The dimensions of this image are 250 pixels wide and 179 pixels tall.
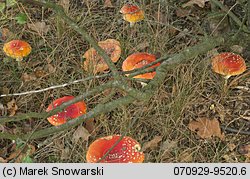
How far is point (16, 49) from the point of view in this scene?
2486mm

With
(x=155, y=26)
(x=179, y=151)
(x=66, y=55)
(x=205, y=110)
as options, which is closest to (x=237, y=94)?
(x=205, y=110)

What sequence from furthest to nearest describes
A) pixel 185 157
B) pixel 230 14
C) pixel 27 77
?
pixel 27 77 → pixel 230 14 → pixel 185 157

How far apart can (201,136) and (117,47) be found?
28.9 inches

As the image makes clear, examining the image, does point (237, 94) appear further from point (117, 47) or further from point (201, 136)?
point (117, 47)

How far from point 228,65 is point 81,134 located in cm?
86

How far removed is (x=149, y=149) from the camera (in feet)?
7.36

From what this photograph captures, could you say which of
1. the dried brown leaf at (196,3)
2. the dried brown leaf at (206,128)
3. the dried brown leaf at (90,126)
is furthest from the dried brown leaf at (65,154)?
the dried brown leaf at (196,3)

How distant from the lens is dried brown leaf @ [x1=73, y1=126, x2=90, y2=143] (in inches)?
87.9

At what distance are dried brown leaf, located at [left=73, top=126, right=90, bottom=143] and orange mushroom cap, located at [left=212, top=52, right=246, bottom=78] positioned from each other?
772 millimetres

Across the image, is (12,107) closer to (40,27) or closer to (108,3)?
(40,27)

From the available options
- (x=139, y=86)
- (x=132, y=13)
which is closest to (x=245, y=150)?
(x=139, y=86)

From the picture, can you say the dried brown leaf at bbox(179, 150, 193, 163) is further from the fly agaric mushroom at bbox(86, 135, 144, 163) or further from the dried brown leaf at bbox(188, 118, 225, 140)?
the fly agaric mushroom at bbox(86, 135, 144, 163)

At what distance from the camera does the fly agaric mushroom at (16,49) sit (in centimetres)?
248

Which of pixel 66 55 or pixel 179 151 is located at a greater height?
pixel 66 55
